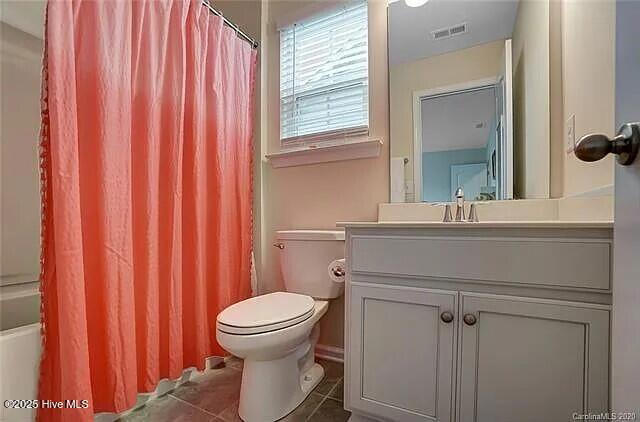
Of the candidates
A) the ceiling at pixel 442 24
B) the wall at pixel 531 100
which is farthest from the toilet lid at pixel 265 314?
the ceiling at pixel 442 24

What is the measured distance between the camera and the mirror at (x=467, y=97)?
1.29 m

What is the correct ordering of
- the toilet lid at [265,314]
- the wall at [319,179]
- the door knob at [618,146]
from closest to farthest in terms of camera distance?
the door knob at [618,146], the toilet lid at [265,314], the wall at [319,179]

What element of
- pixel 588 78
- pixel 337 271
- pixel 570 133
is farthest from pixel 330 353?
pixel 588 78

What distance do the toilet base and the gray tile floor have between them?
5 cm

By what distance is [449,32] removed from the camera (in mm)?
1445

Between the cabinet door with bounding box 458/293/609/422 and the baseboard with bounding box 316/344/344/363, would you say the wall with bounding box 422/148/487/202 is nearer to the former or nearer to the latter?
the cabinet door with bounding box 458/293/609/422

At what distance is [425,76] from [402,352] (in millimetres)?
1295

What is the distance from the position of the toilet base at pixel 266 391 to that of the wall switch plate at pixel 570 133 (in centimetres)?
139

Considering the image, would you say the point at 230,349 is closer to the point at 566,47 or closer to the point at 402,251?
the point at 402,251

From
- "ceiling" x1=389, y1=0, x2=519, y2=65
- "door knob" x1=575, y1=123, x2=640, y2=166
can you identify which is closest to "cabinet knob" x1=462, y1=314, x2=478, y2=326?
"door knob" x1=575, y1=123, x2=640, y2=166

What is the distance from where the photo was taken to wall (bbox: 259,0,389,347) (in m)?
1.59

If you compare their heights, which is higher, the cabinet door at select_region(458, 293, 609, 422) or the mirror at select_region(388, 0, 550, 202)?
the mirror at select_region(388, 0, 550, 202)

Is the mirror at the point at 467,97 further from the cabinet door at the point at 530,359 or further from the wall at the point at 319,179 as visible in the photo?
the cabinet door at the point at 530,359

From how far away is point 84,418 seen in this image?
0.90m
